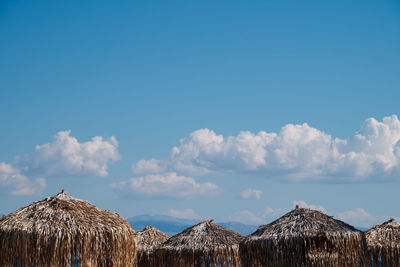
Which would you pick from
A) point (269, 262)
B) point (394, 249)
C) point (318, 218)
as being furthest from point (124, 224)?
point (394, 249)

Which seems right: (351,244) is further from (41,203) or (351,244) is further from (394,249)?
(41,203)

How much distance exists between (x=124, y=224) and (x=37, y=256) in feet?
6.03

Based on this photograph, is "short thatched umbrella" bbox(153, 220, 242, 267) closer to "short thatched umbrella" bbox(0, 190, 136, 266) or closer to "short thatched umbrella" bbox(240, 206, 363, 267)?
"short thatched umbrella" bbox(240, 206, 363, 267)

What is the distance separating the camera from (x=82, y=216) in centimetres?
1059

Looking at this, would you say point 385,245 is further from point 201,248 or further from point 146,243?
point 146,243

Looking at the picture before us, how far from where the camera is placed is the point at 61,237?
32.9 ft

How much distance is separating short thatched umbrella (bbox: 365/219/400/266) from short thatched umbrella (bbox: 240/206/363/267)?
2.40 meters

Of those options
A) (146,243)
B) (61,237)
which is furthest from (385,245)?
(61,237)

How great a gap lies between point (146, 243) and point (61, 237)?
7.07 meters

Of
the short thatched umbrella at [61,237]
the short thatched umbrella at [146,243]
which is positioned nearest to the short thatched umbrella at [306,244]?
the short thatched umbrella at [61,237]

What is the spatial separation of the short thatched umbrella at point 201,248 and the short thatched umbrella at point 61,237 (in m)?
3.75

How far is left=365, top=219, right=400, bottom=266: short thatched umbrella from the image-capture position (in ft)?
44.8

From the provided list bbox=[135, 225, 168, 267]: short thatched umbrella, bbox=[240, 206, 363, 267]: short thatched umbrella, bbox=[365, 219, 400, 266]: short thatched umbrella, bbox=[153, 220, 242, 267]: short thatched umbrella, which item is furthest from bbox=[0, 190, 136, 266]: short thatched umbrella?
bbox=[365, 219, 400, 266]: short thatched umbrella

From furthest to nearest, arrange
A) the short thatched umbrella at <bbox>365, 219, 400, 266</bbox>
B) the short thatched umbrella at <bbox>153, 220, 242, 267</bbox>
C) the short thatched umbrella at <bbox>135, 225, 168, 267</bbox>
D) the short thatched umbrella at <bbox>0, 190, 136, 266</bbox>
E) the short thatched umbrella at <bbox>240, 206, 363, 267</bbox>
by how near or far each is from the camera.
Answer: the short thatched umbrella at <bbox>135, 225, 168, 267</bbox>, the short thatched umbrella at <bbox>153, 220, 242, 267</bbox>, the short thatched umbrella at <bbox>365, 219, 400, 266</bbox>, the short thatched umbrella at <bbox>240, 206, 363, 267</bbox>, the short thatched umbrella at <bbox>0, 190, 136, 266</bbox>
